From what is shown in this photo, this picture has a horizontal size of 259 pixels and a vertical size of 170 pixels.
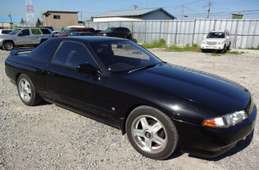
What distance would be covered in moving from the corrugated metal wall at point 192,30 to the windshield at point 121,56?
19.2 m

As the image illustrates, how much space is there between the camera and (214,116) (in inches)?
99.9

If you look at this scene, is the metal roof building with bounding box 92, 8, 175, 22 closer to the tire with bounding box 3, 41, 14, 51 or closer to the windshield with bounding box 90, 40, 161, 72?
the tire with bounding box 3, 41, 14, 51

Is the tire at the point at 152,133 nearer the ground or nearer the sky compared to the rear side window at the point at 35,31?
nearer the ground

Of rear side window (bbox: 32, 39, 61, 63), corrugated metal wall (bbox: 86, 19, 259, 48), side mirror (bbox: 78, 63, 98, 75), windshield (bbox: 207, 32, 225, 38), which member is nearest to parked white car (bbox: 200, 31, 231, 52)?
windshield (bbox: 207, 32, 225, 38)

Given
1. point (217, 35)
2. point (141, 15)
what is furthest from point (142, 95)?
point (141, 15)

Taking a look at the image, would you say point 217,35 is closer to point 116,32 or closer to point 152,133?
point 116,32

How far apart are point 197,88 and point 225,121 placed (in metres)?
0.60

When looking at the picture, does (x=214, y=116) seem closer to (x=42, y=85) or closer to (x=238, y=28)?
(x=42, y=85)

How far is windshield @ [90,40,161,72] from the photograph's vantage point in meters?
3.47

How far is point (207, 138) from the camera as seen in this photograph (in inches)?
99.5

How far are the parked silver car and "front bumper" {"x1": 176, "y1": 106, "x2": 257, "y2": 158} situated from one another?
16.5 meters

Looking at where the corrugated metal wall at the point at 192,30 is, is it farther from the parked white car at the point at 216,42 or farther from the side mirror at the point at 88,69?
the side mirror at the point at 88,69

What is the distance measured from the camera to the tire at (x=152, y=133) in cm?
271

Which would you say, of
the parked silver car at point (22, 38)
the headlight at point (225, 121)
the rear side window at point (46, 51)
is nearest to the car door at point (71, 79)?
the rear side window at point (46, 51)
